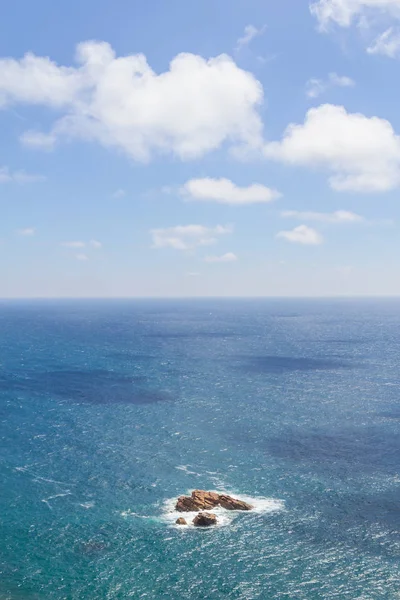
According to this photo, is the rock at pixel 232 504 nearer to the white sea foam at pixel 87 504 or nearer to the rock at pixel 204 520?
the rock at pixel 204 520

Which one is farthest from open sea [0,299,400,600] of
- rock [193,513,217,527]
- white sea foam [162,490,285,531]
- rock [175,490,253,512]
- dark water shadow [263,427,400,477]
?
rock [175,490,253,512]

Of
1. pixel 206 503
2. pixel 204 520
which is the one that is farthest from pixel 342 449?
pixel 204 520

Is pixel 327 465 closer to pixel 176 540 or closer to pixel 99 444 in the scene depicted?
pixel 176 540

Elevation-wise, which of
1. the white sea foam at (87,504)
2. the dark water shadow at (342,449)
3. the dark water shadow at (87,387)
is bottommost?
the white sea foam at (87,504)

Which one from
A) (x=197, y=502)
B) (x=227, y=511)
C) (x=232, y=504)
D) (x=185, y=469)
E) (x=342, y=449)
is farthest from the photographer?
(x=342, y=449)

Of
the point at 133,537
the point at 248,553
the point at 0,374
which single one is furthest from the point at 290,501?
the point at 0,374

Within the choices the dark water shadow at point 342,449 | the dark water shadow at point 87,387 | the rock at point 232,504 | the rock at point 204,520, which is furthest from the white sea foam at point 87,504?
the dark water shadow at point 87,387

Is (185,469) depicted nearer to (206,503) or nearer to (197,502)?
(206,503)
